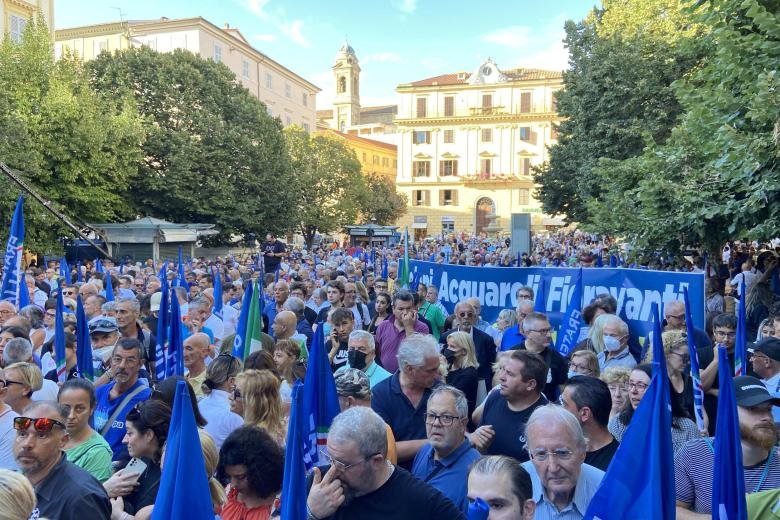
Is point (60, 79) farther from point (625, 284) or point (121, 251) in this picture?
point (625, 284)

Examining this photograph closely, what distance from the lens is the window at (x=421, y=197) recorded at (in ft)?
252

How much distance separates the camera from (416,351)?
15.0 ft

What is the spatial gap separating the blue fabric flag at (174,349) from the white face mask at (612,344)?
11.7ft

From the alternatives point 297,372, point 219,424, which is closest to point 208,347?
point 297,372

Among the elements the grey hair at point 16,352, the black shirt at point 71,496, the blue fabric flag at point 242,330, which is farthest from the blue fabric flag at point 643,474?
the grey hair at point 16,352

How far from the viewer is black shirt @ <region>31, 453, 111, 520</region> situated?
3.17m

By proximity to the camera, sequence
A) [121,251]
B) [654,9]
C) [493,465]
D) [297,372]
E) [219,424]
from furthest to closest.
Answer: [121,251] → [654,9] → [297,372] → [219,424] → [493,465]

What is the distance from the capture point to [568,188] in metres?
29.5

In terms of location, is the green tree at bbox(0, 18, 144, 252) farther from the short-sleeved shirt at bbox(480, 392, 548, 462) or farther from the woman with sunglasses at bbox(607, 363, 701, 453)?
the woman with sunglasses at bbox(607, 363, 701, 453)

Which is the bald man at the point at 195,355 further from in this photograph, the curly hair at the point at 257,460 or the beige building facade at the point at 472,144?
the beige building facade at the point at 472,144

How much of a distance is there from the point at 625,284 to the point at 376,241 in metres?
36.2

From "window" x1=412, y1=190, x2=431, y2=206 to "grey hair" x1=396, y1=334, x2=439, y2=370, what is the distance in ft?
239

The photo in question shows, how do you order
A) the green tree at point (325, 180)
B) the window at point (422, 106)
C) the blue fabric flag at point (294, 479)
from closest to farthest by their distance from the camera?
1. the blue fabric flag at point (294, 479)
2. the green tree at point (325, 180)
3. the window at point (422, 106)

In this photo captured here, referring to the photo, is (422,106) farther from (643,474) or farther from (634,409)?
(643,474)
